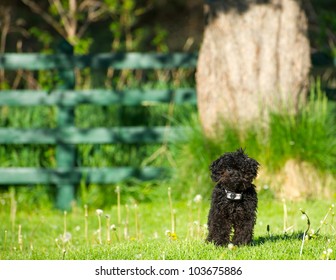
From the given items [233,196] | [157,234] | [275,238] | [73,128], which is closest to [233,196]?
[233,196]

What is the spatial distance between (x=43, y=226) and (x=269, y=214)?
202 cm

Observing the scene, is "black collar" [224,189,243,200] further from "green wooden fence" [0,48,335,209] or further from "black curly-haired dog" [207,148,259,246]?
"green wooden fence" [0,48,335,209]

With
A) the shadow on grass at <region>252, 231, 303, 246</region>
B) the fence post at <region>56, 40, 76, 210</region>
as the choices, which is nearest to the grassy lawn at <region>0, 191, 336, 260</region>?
the shadow on grass at <region>252, 231, 303, 246</region>

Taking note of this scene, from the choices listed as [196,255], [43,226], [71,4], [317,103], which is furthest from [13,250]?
[71,4]

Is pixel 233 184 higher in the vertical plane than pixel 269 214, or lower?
higher

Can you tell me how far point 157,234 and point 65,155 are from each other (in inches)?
85.3

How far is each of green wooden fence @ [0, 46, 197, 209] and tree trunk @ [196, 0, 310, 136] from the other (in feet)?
1.91

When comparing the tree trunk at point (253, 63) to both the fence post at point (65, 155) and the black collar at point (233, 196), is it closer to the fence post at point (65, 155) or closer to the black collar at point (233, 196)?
the fence post at point (65, 155)

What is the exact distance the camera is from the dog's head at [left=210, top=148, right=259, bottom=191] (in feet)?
16.0

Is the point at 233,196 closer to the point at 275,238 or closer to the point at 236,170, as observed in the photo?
the point at 236,170

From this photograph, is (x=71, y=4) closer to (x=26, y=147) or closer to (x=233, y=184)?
(x=26, y=147)

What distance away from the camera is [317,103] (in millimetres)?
8406

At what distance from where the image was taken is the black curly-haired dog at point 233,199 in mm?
4898
